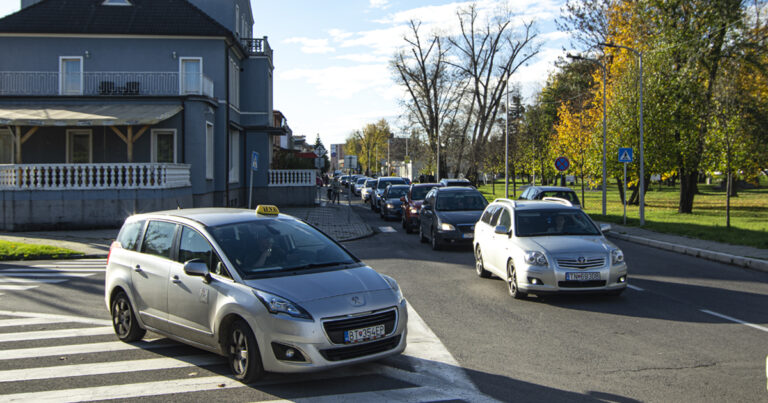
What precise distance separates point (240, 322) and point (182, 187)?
1986 cm

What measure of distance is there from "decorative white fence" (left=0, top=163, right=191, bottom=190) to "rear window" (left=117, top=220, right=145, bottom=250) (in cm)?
1536

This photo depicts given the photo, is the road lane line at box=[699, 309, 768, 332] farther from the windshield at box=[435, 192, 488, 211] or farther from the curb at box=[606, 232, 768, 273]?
the windshield at box=[435, 192, 488, 211]

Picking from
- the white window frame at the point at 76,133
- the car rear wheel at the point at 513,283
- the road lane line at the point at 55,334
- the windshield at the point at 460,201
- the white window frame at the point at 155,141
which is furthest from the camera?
the white window frame at the point at 76,133

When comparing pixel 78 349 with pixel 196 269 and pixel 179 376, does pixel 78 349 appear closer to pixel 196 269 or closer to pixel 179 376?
pixel 179 376

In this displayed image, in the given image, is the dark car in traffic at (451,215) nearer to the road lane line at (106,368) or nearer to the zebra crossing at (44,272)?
the zebra crossing at (44,272)

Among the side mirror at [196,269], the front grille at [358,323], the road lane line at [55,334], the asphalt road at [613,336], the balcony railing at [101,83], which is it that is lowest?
the road lane line at [55,334]

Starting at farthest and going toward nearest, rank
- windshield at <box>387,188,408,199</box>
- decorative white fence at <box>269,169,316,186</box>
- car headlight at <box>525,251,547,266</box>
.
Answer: decorative white fence at <box>269,169,316,186</box>, windshield at <box>387,188,408,199</box>, car headlight at <box>525,251,547,266</box>

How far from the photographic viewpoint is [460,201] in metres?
18.5

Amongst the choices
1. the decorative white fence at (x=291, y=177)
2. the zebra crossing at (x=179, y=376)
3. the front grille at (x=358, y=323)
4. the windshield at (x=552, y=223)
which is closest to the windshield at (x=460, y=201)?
the windshield at (x=552, y=223)

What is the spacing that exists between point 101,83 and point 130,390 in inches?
1035

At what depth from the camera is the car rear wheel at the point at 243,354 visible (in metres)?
5.77

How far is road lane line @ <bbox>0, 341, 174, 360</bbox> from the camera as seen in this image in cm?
712

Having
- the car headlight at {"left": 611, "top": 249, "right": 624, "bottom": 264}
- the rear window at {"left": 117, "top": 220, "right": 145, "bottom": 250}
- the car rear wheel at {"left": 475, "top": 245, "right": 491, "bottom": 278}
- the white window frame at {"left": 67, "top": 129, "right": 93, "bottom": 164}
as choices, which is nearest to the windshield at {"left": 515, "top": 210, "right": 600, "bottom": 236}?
the car headlight at {"left": 611, "top": 249, "right": 624, "bottom": 264}

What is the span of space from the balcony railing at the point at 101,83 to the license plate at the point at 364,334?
79.4ft
